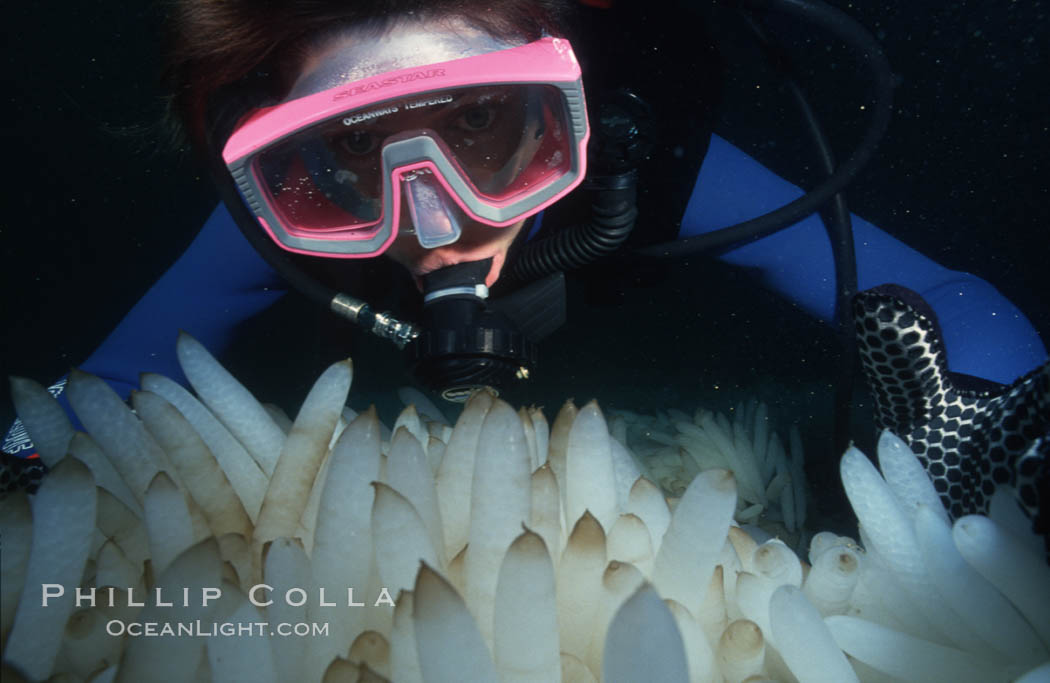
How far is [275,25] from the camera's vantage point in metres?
1.28

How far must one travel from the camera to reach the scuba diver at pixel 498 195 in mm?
1097

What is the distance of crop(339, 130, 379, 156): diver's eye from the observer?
55.9 inches

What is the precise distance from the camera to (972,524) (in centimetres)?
52

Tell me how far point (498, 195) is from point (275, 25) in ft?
2.05

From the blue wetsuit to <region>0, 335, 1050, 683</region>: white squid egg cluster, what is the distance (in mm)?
1236

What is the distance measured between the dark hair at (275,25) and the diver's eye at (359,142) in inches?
7.0

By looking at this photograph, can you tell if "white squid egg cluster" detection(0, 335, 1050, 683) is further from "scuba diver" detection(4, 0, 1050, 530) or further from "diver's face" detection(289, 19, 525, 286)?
"diver's face" detection(289, 19, 525, 286)

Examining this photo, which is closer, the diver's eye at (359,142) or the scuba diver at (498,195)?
the scuba diver at (498,195)

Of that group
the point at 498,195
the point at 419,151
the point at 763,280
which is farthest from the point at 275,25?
the point at 763,280

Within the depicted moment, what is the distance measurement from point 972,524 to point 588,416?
37 cm

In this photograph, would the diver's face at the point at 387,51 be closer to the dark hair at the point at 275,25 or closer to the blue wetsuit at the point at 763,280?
the dark hair at the point at 275,25

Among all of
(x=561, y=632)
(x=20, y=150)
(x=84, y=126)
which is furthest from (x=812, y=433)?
(x=84, y=126)

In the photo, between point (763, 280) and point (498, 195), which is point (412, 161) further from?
point (763, 280)

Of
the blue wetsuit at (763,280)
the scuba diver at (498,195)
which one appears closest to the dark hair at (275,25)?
the scuba diver at (498,195)
